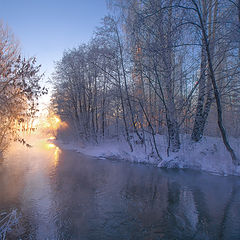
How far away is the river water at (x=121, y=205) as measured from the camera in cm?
563

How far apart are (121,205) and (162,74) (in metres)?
8.39

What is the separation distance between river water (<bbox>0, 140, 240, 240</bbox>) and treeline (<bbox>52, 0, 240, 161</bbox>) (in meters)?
3.62

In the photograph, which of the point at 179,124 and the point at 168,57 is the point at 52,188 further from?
the point at 168,57

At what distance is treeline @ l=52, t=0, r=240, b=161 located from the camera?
1023 cm

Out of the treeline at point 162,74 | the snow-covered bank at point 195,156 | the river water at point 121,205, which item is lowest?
the river water at point 121,205

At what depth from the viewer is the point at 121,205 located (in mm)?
7473

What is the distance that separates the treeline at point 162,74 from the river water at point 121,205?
3620mm

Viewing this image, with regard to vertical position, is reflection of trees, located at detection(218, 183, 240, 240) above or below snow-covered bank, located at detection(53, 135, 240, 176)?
below

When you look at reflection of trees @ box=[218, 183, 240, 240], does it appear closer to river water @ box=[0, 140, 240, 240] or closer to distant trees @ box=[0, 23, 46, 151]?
river water @ box=[0, 140, 240, 240]

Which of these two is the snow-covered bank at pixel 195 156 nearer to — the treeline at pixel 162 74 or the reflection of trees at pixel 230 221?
the treeline at pixel 162 74

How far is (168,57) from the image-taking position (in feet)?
42.9

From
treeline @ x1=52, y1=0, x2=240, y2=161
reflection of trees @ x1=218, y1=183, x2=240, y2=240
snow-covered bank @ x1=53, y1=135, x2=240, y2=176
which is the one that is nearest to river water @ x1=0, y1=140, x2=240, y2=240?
reflection of trees @ x1=218, y1=183, x2=240, y2=240

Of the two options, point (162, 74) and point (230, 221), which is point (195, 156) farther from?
point (230, 221)

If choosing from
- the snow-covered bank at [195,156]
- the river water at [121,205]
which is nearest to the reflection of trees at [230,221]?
the river water at [121,205]
